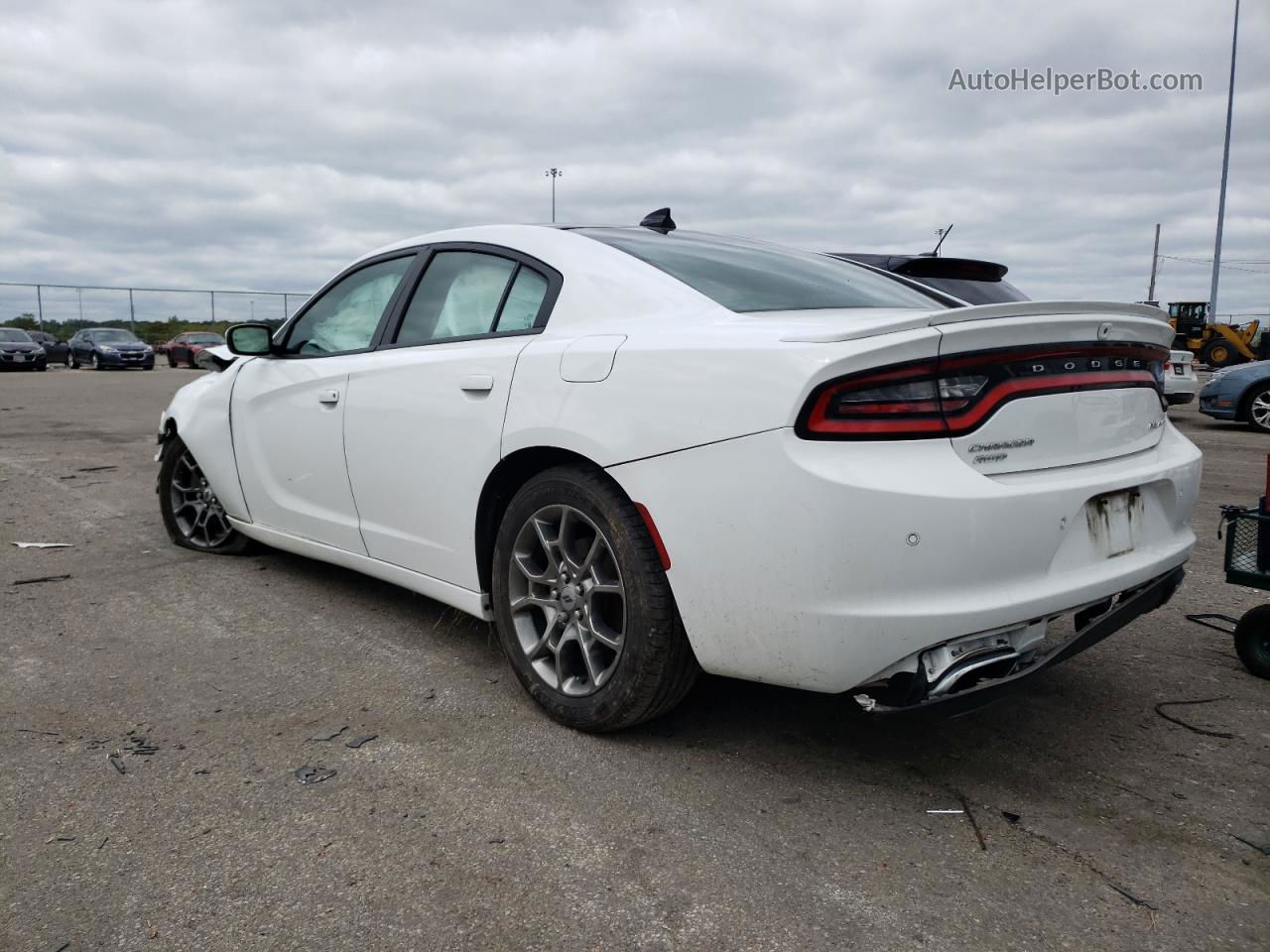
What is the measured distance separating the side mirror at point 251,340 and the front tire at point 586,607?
6.14 ft

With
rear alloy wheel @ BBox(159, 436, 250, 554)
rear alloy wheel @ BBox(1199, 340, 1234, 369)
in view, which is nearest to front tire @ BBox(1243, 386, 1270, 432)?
rear alloy wheel @ BBox(159, 436, 250, 554)

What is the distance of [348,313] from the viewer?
4105 millimetres

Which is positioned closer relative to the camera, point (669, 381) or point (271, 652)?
point (669, 381)

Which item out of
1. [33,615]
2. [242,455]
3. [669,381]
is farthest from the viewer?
[242,455]

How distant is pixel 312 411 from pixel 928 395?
2.56m

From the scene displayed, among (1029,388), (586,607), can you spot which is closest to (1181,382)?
(1029,388)

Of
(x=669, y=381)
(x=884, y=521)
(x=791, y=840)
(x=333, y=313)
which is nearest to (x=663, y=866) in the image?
(x=791, y=840)

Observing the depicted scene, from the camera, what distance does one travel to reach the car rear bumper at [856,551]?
7.38ft

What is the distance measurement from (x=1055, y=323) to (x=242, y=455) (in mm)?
3440

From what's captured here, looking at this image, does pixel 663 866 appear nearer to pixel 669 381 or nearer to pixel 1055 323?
pixel 669 381

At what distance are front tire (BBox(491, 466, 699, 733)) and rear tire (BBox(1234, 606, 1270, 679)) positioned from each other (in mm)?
2062

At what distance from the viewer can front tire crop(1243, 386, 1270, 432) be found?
1241cm

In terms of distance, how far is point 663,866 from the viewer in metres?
2.24

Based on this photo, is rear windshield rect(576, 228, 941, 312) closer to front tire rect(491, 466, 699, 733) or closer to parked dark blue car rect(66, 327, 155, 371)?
front tire rect(491, 466, 699, 733)
